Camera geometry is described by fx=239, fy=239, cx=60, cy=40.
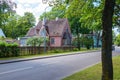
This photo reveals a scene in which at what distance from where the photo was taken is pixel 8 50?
29.0 metres

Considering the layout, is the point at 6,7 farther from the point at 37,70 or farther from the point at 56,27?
the point at 56,27

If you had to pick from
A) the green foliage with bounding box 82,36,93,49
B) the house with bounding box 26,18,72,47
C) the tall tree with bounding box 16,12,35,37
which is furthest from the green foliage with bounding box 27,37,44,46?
the tall tree with bounding box 16,12,35,37

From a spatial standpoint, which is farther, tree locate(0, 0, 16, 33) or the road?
tree locate(0, 0, 16, 33)

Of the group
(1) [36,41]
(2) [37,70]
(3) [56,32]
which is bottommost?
(2) [37,70]

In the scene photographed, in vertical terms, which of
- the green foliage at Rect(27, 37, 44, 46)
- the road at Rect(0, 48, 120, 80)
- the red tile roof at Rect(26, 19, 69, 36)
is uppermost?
the red tile roof at Rect(26, 19, 69, 36)

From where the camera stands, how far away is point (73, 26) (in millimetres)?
80625

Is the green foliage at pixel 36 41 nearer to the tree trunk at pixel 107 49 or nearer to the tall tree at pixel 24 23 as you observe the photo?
the tree trunk at pixel 107 49

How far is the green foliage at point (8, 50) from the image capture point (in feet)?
92.0

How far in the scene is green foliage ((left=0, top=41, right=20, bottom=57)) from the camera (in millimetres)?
28047

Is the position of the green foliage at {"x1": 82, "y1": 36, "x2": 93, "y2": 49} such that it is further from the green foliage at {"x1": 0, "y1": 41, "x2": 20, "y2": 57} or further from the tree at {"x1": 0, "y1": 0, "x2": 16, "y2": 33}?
the tree at {"x1": 0, "y1": 0, "x2": 16, "y2": 33}

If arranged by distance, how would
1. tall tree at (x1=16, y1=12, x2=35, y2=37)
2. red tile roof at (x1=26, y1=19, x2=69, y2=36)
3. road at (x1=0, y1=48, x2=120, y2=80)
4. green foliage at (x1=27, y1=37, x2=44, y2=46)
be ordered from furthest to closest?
tall tree at (x1=16, y1=12, x2=35, y2=37)
red tile roof at (x1=26, y1=19, x2=69, y2=36)
green foliage at (x1=27, y1=37, x2=44, y2=46)
road at (x1=0, y1=48, x2=120, y2=80)

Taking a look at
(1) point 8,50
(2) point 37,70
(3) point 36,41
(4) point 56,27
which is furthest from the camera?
(4) point 56,27

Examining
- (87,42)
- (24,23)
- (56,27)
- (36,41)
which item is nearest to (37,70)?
(36,41)

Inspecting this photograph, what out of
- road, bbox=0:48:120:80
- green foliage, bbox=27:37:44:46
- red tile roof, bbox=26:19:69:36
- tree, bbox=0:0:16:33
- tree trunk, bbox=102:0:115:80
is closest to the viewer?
tree trunk, bbox=102:0:115:80
